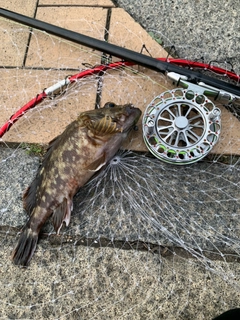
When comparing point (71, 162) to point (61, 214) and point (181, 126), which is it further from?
point (181, 126)

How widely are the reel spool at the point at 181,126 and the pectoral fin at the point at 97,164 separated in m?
0.33

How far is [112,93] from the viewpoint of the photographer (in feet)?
8.54

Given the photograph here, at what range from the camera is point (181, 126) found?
2.25 meters

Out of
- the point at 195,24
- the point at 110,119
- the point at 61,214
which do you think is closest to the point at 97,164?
the point at 110,119

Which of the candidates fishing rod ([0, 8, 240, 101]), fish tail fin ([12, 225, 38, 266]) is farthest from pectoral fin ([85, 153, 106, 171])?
fishing rod ([0, 8, 240, 101])

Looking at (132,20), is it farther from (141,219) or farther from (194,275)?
(194,275)

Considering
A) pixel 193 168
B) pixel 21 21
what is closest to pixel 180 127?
pixel 193 168

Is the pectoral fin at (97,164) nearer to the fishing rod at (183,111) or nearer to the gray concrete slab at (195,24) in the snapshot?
the fishing rod at (183,111)

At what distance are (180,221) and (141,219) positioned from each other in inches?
9.5

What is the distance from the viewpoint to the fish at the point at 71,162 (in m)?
2.19

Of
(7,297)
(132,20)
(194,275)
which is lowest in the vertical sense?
(7,297)

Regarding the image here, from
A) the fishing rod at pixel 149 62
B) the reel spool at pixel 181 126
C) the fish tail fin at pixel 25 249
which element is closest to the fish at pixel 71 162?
the fish tail fin at pixel 25 249

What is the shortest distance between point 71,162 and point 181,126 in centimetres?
71

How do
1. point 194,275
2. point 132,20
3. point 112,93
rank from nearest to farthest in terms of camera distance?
point 194,275 → point 112,93 → point 132,20
